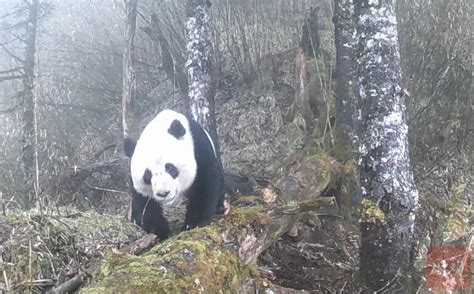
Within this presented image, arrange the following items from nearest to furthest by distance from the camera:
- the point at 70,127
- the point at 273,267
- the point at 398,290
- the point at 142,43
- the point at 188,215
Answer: the point at 398,290, the point at 273,267, the point at 188,215, the point at 70,127, the point at 142,43

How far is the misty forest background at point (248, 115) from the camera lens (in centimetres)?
→ 516

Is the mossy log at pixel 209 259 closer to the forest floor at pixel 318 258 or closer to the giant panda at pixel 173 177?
the forest floor at pixel 318 258

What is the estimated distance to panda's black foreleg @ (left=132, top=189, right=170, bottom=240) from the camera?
213 inches

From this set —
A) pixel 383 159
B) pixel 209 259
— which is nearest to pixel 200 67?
pixel 383 159

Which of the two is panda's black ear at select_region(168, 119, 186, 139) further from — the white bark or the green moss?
the white bark

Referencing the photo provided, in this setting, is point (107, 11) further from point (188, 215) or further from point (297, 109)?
point (188, 215)

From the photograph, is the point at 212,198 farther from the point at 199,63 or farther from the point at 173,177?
the point at 199,63

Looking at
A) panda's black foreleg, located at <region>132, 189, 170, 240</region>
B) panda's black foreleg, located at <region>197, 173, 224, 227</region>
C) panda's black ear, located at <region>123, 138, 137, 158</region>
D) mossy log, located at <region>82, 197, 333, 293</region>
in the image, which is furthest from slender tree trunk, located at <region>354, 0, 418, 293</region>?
panda's black ear, located at <region>123, 138, 137, 158</region>

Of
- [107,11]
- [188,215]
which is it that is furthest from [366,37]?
[107,11]

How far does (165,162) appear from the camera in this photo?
201 inches

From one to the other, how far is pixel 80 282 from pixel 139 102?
28.0 ft

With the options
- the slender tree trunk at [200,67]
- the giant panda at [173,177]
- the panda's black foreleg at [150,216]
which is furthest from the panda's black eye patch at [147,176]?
the slender tree trunk at [200,67]

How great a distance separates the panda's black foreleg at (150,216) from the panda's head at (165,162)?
0.13 metres

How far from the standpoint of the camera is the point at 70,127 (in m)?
11.1
